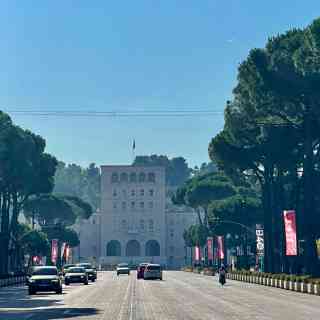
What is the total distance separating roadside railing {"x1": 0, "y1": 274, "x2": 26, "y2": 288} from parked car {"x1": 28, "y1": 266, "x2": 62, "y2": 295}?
20.6 metres

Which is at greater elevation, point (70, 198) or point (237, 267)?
point (70, 198)

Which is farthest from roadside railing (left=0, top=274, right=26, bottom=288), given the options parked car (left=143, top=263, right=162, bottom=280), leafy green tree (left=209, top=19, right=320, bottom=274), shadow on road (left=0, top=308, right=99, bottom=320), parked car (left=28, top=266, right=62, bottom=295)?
shadow on road (left=0, top=308, right=99, bottom=320)

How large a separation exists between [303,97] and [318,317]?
Answer: 3978cm

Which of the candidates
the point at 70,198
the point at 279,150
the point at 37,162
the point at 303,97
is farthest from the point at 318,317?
the point at 70,198

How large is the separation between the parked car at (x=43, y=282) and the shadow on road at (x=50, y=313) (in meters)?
17.1

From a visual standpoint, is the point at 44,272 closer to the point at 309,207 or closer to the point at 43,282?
the point at 43,282

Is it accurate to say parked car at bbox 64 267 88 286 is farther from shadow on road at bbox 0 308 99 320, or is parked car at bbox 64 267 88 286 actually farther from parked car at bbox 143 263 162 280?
shadow on road at bbox 0 308 99 320

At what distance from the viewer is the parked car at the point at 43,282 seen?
174ft

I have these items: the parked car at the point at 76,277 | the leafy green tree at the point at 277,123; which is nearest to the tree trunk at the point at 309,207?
the leafy green tree at the point at 277,123

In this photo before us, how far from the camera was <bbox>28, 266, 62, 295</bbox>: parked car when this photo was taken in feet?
174

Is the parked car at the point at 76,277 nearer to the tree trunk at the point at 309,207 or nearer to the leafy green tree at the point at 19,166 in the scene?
the leafy green tree at the point at 19,166

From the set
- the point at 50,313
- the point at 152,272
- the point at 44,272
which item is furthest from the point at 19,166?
the point at 50,313

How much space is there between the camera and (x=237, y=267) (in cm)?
11669

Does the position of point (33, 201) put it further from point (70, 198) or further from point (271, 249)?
point (271, 249)
